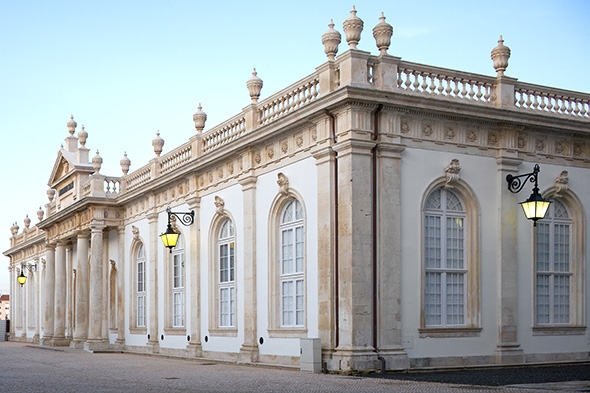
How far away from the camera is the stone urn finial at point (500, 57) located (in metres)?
20.0

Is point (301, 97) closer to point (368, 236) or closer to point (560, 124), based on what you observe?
point (368, 236)

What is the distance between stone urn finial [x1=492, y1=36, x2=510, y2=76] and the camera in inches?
789

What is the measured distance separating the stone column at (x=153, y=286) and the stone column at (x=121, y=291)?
2846 millimetres

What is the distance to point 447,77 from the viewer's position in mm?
19328

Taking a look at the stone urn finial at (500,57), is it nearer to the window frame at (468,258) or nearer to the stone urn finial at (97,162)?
the window frame at (468,258)

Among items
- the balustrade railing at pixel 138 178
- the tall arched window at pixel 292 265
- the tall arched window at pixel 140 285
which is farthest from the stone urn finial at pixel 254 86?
the tall arched window at pixel 140 285

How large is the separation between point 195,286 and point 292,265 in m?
6.07

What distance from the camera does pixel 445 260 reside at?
1930 centimetres

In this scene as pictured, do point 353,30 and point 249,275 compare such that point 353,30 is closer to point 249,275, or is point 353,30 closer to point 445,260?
point 445,260

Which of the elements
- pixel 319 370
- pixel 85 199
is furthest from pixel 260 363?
pixel 85 199

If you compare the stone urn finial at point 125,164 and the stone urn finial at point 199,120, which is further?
the stone urn finial at point 125,164

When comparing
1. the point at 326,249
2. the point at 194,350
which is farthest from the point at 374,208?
the point at 194,350

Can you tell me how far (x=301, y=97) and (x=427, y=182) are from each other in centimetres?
359

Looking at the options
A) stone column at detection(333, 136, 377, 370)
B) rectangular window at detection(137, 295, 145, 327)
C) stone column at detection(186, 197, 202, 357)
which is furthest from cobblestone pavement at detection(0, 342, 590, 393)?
rectangular window at detection(137, 295, 145, 327)
